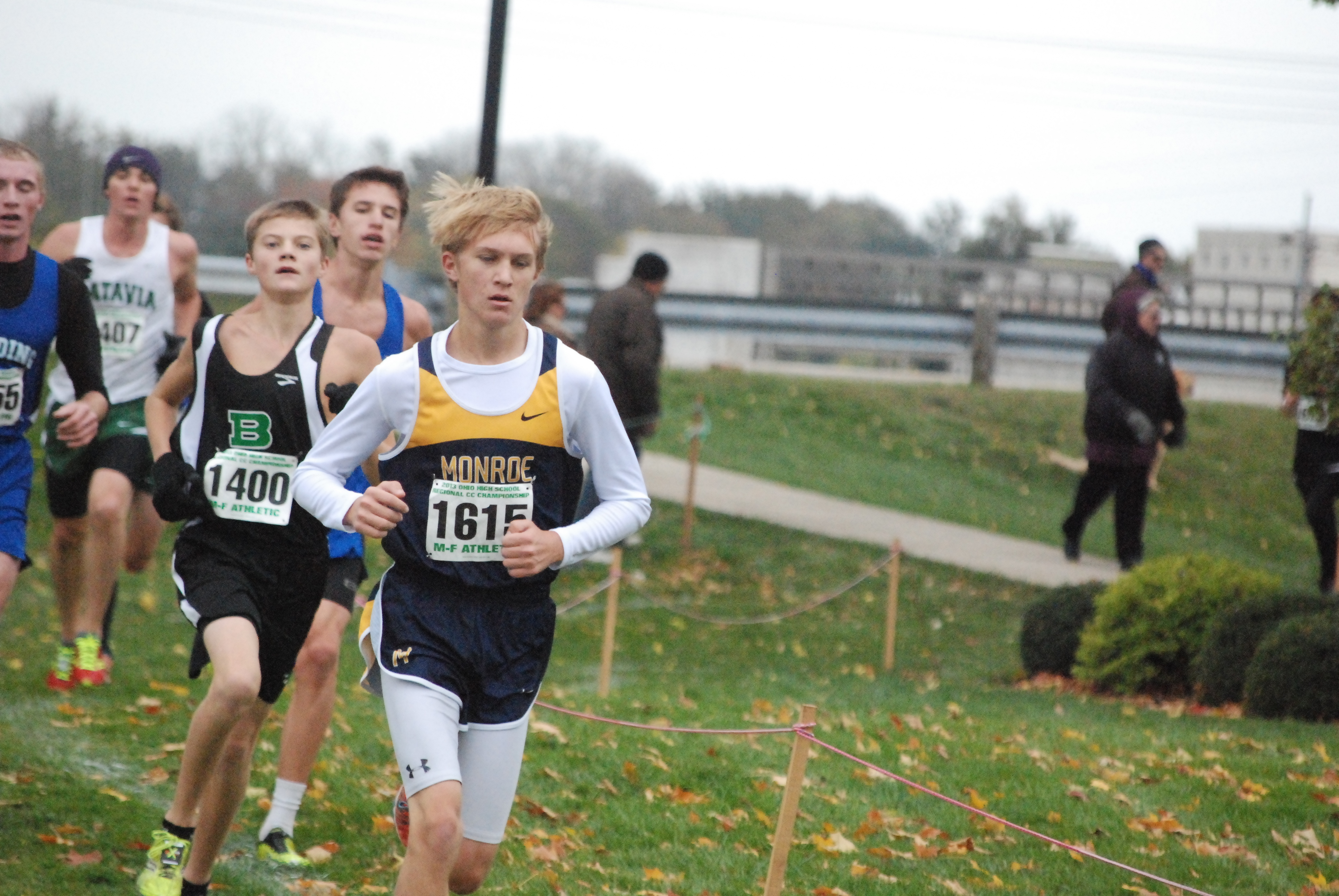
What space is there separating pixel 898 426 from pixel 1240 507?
14.0ft

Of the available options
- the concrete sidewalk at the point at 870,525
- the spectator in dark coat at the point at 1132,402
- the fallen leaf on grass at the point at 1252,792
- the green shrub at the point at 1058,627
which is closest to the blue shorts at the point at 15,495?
the fallen leaf on grass at the point at 1252,792

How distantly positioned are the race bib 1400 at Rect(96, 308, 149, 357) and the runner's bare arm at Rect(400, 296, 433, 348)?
2.29 m

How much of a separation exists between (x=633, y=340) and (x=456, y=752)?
27.9ft

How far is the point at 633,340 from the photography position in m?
12.0

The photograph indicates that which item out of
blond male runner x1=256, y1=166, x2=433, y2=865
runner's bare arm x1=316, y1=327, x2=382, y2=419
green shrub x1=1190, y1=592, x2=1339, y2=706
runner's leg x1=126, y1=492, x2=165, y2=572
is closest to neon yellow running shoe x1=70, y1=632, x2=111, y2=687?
runner's leg x1=126, y1=492, x2=165, y2=572

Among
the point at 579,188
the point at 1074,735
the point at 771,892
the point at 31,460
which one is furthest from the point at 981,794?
the point at 579,188

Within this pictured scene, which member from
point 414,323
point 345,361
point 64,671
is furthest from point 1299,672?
point 64,671

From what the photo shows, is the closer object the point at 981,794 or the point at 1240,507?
the point at 981,794

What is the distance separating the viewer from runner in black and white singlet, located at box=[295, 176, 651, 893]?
3.72 m

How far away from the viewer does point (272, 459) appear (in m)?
4.66

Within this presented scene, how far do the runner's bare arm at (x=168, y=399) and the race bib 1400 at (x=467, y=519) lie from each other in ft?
4.85

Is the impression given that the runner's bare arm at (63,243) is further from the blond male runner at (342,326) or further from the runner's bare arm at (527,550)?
the runner's bare arm at (527,550)

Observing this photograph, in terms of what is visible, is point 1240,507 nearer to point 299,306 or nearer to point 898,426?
point 898,426

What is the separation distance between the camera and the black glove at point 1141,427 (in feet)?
37.2
